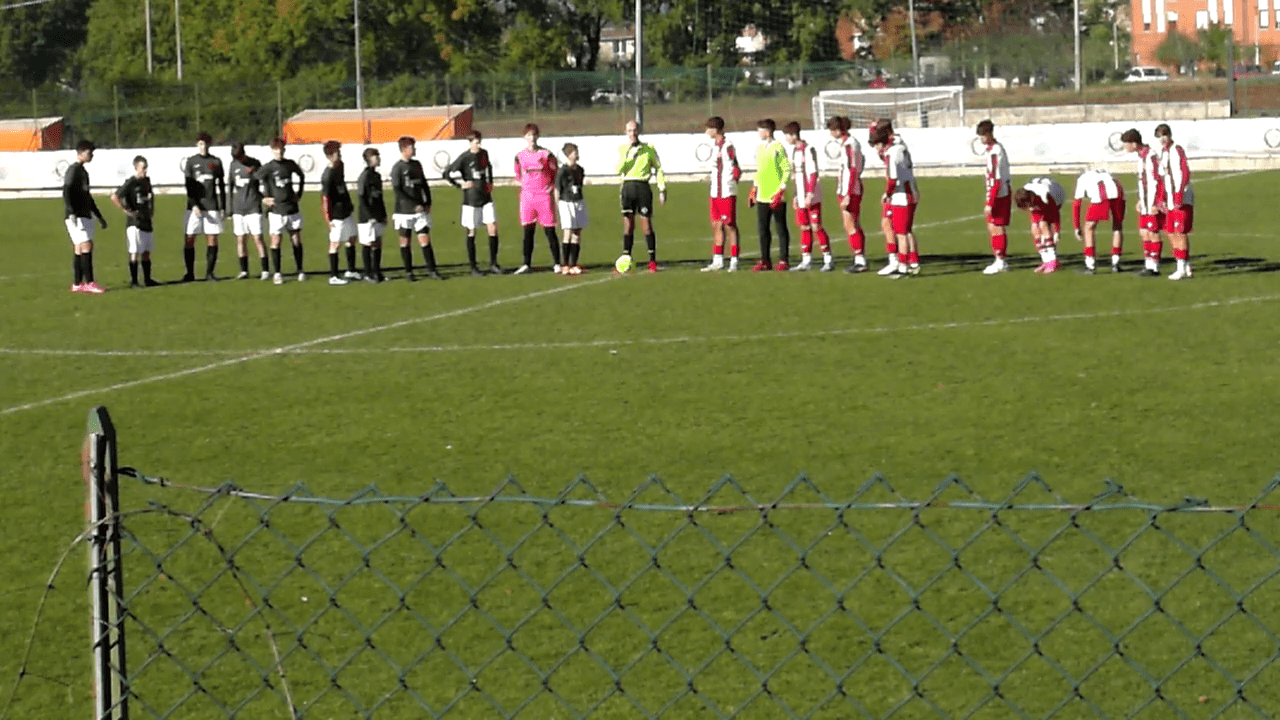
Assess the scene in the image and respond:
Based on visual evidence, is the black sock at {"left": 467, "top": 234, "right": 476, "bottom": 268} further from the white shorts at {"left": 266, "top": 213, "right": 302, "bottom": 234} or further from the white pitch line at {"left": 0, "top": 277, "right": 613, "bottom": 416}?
the white shorts at {"left": 266, "top": 213, "right": 302, "bottom": 234}

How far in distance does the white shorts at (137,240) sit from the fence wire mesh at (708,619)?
561 inches

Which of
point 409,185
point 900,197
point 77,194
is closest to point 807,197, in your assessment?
point 900,197

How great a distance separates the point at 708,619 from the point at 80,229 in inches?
723

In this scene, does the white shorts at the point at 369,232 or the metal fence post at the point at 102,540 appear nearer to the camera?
the metal fence post at the point at 102,540

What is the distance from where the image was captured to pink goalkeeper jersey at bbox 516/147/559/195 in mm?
23953

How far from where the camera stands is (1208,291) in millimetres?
20172

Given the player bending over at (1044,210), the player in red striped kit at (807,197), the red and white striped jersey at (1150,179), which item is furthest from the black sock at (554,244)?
the red and white striped jersey at (1150,179)

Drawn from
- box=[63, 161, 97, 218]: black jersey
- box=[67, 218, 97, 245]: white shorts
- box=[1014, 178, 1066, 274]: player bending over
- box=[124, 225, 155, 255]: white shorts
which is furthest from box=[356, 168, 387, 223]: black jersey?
box=[1014, 178, 1066, 274]: player bending over

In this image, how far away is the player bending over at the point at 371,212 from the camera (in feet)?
76.8

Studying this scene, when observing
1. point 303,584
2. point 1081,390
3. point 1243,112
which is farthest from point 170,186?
point 303,584

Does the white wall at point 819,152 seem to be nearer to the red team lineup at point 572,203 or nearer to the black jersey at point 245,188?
the red team lineup at point 572,203

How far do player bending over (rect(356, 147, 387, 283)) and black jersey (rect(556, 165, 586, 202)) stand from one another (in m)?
2.27

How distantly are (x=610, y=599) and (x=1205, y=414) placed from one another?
5.89 m

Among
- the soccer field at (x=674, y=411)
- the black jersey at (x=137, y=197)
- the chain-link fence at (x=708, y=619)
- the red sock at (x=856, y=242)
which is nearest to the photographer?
the chain-link fence at (x=708, y=619)
